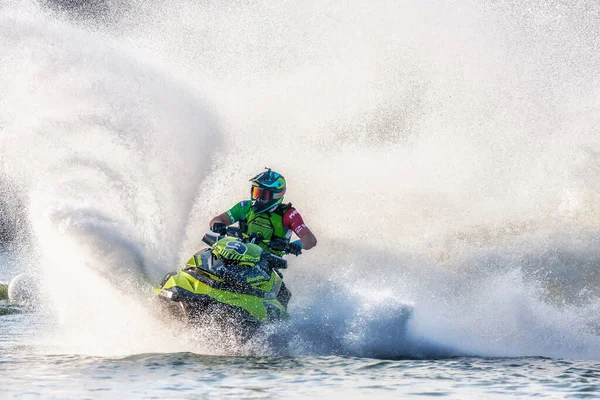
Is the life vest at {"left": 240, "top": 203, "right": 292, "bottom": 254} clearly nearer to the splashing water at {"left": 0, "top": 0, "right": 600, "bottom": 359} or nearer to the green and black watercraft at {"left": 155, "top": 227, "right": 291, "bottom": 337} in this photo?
the green and black watercraft at {"left": 155, "top": 227, "right": 291, "bottom": 337}

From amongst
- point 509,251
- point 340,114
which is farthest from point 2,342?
point 340,114

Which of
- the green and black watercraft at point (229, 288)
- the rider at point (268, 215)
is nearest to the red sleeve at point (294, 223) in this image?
the rider at point (268, 215)

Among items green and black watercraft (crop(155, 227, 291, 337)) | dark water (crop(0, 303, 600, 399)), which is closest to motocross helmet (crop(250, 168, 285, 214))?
green and black watercraft (crop(155, 227, 291, 337))

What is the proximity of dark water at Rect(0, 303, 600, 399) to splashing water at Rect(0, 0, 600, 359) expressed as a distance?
72cm

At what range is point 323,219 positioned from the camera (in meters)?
17.6

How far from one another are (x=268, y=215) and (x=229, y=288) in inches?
76.4

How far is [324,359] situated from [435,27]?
47.7 feet

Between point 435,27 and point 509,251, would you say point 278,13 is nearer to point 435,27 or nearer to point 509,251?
point 435,27

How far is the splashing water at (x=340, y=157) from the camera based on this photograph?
11.9 metres

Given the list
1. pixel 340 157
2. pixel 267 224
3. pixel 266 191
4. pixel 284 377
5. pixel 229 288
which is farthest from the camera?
pixel 340 157

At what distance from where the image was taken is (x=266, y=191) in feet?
40.5

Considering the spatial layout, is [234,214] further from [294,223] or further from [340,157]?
[340,157]

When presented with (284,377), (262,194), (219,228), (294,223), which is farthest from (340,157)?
(284,377)

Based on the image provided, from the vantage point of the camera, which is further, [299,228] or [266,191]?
→ [299,228]
